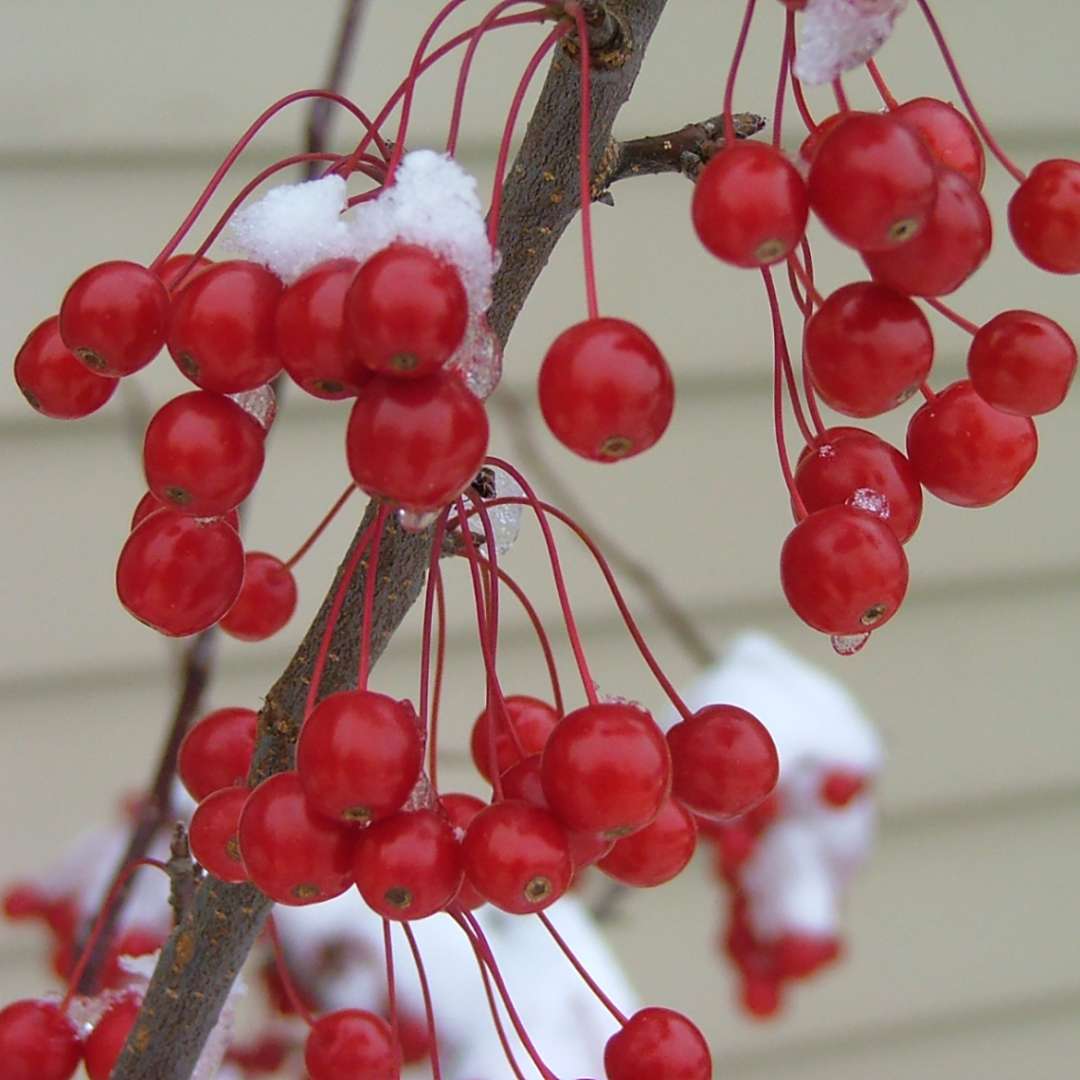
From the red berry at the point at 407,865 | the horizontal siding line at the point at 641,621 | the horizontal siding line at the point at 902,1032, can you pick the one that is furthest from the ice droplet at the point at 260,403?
the horizontal siding line at the point at 902,1032

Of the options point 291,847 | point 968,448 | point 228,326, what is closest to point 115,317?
point 228,326

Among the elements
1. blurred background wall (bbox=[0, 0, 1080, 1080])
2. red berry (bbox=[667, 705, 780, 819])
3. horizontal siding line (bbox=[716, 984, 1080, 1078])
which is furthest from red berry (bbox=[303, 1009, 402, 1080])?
horizontal siding line (bbox=[716, 984, 1080, 1078])

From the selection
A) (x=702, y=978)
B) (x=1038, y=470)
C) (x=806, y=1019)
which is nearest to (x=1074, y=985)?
(x=806, y=1019)

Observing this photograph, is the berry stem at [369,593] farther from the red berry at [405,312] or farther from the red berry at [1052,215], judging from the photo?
the red berry at [1052,215]

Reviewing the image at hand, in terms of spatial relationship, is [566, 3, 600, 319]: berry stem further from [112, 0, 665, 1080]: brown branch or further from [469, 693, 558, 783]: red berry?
[469, 693, 558, 783]: red berry

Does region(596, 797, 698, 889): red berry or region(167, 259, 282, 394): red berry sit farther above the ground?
region(167, 259, 282, 394): red berry

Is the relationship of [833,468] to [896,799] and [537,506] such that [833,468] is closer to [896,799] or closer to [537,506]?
[537,506]

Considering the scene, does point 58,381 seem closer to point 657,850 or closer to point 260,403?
point 260,403
